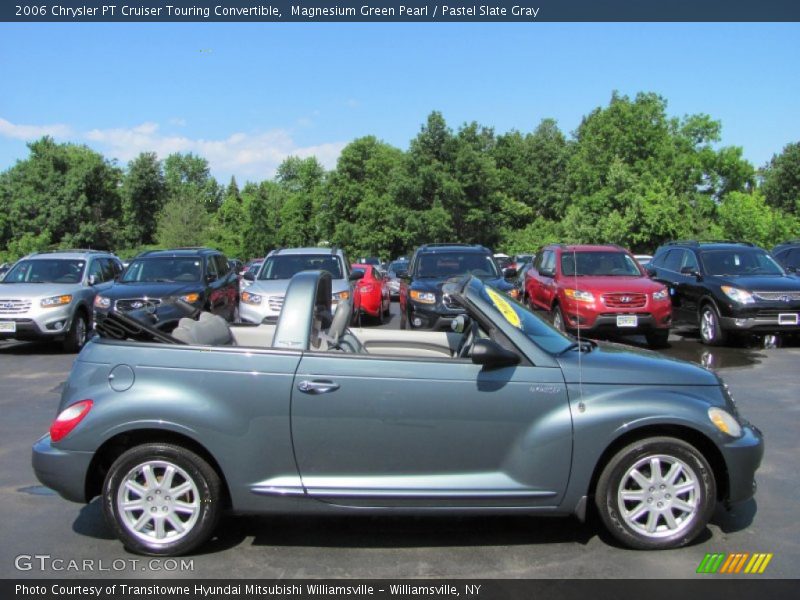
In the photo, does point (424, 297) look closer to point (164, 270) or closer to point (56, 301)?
point (164, 270)

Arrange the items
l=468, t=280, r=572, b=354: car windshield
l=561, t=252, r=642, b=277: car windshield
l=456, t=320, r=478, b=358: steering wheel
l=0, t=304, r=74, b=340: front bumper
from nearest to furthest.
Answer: l=468, t=280, r=572, b=354: car windshield < l=456, t=320, r=478, b=358: steering wheel < l=0, t=304, r=74, b=340: front bumper < l=561, t=252, r=642, b=277: car windshield

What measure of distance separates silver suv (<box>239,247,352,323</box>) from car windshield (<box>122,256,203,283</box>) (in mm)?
1179

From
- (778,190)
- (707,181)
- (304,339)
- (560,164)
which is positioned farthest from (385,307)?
(560,164)

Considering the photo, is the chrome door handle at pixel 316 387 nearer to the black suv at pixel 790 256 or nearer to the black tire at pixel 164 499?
the black tire at pixel 164 499

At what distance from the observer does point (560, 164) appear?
7356 cm

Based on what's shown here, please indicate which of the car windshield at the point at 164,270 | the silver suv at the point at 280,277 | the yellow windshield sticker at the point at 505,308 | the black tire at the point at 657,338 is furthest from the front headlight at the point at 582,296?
the yellow windshield sticker at the point at 505,308

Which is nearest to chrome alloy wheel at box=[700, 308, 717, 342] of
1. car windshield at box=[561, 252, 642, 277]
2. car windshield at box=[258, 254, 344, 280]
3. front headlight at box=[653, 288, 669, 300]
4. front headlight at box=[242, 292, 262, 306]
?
front headlight at box=[653, 288, 669, 300]

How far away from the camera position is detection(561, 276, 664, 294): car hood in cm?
1230

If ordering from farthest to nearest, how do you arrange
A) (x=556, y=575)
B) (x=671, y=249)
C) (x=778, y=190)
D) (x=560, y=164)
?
(x=560, y=164) < (x=778, y=190) < (x=671, y=249) < (x=556, y=575)

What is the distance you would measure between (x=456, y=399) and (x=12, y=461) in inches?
168

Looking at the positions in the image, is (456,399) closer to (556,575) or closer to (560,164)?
(556,575)

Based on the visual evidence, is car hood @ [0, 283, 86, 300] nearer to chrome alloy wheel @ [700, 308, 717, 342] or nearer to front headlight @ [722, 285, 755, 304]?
chrome alloy wheel @ [700, 308, 717, 342]

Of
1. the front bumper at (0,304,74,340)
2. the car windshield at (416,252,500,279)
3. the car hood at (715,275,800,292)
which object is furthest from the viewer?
the car windshield at (416,252,500,279)

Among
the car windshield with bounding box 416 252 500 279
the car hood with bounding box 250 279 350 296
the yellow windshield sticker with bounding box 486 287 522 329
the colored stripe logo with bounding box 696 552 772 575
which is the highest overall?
the yellow windshield sticker with bounding box 486 287 522 329
